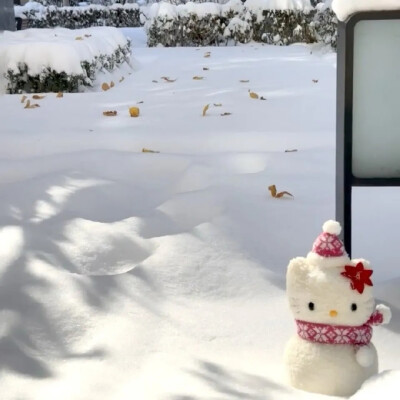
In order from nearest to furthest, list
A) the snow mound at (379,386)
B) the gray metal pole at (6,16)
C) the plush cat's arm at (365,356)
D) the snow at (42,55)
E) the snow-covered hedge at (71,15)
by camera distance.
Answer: the snow mound at (379,386) → the plush cat's arm at (365,356) → the snow at (42,55) → the gray metal pole at (6,16) → the snow-covered hedge at (71,15)

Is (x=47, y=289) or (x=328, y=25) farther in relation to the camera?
(x=328, y=25)

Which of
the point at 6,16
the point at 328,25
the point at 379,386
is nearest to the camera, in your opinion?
the point at 379,386

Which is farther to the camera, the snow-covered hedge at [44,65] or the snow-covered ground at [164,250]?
the snow-covered hedge at [44,65]

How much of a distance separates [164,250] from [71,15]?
20.1 m

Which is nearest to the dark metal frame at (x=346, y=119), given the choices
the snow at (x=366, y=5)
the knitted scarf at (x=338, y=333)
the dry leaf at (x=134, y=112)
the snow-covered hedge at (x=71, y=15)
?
the snow at (x=366, y=5)

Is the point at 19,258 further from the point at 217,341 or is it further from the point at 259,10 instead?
the point at 259,10

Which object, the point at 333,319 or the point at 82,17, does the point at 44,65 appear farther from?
the point at 82,17

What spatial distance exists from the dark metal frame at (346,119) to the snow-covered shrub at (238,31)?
45.8 ft

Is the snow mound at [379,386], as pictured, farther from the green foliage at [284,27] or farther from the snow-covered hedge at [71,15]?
the snow-covered hedge at [71,15]

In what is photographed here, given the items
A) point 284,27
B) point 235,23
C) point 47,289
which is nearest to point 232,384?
point 47,289

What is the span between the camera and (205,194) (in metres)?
3.63

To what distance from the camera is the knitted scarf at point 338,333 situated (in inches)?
75.5

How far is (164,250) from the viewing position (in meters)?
2.92

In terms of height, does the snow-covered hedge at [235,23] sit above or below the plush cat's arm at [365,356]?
below
